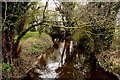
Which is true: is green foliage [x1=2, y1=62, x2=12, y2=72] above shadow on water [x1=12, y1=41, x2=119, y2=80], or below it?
above

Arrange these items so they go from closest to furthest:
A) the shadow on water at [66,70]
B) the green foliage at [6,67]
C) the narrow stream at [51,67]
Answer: the green foliage at [6,67], the shadow on water at [66,70], the narrow stream at [51,67]

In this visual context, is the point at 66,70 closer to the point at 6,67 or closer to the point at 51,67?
the point at 51,67

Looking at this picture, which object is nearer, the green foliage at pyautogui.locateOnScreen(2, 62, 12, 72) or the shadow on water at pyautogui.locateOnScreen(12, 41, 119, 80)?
the green foliage at pyautogui.locateOnScreen(2, 62, 12, 72)

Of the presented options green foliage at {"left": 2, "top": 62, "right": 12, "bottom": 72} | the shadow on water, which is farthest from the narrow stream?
green foliage at {"left": 2, "top": 62, "right": 12, "bottom": 72}

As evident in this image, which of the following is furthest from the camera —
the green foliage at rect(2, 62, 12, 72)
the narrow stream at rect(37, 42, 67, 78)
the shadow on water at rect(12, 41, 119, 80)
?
the narrow stream at rect(37, 42, 67, 78)

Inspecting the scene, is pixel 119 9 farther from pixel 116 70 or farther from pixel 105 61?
pixel 116 70

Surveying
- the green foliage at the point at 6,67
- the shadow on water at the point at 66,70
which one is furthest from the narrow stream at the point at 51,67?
the green foliage at the point at 6,67

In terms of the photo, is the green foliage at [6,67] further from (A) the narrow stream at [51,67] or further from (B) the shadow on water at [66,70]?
(A) the narrow stream at [51,67]

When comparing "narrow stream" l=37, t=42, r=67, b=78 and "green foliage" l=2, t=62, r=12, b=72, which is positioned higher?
"green foliage" l=2, t=62, r=12, b=72

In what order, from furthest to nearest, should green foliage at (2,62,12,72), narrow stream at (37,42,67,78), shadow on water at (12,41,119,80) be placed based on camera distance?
narrow stream at (37,42,67,78) → shadow on water at (12,41,119,80) → green foliage at (2,62,12,72)

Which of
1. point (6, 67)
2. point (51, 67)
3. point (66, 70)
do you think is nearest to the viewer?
point (6, 67)

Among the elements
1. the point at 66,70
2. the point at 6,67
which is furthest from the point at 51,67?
the point at 6,67

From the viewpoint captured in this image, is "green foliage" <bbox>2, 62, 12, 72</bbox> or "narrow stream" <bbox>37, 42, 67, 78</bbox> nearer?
"green foliage" <bbox>2, 62, 12, 72</bbox>

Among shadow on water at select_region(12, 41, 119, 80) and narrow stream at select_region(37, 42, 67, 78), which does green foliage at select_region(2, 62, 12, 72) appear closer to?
shadow on water at select_region(12, 41, 119, 80)
